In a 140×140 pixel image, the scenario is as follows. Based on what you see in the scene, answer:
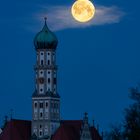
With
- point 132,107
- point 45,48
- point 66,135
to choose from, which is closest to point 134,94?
point 132,107

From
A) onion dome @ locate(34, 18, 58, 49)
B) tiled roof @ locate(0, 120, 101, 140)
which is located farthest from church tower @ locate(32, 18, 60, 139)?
tiled roof @ locate(0, 120, 101, 140)

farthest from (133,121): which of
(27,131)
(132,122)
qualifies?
(27,131)

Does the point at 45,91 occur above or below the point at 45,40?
below

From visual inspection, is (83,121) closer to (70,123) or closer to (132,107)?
(70,123)

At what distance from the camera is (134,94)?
5950cm

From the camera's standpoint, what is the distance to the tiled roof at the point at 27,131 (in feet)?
457

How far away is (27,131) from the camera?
14338 cm

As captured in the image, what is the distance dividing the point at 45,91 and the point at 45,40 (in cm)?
845

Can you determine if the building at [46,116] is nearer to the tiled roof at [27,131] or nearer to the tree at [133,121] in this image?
the tiled roof at [27,131]

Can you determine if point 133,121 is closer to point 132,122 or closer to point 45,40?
point 132,122

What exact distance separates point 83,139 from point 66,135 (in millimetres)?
5111

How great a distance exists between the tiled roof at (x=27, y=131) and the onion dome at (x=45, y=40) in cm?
1233

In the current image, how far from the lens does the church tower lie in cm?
14375

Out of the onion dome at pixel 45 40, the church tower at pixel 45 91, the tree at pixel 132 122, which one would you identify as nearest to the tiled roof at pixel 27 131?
the church tower at pixel 45 91
